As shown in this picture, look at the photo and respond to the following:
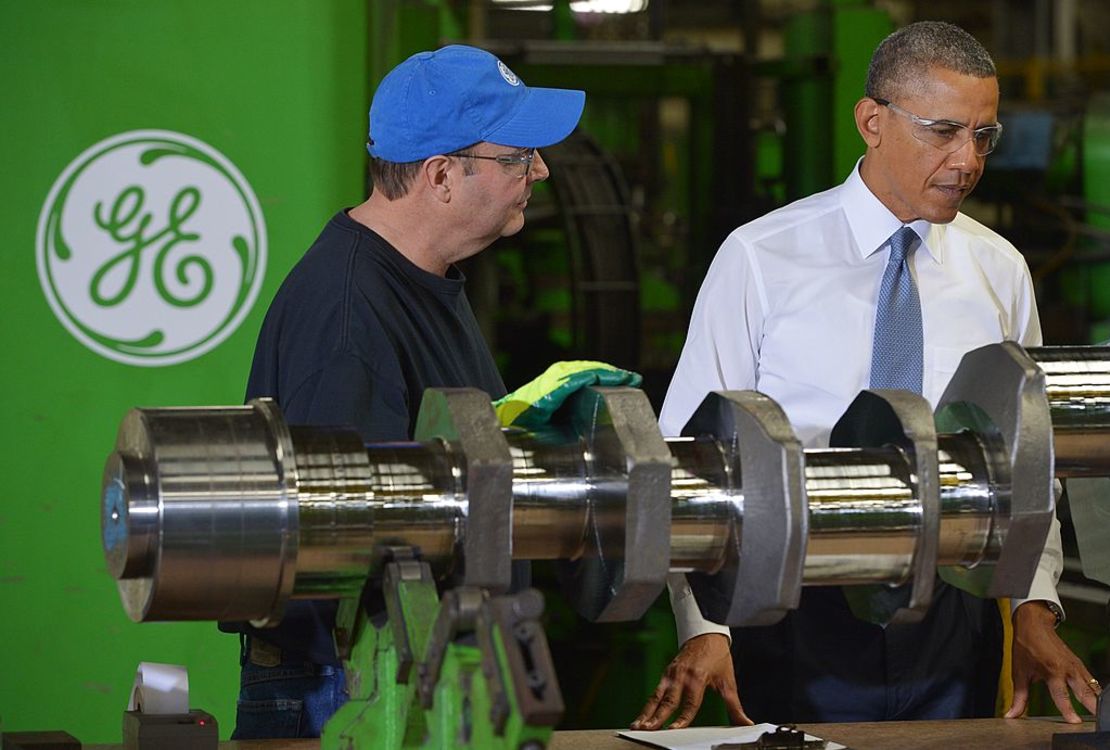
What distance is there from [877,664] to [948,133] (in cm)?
70

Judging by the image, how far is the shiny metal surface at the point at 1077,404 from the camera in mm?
1062

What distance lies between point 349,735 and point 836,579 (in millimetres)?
345

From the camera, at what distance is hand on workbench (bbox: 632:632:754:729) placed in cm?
162

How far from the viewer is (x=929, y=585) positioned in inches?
39.2

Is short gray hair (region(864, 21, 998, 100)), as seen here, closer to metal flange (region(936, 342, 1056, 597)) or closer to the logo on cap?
the logo on cap

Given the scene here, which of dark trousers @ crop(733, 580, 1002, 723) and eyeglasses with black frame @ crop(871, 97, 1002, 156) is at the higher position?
eyeglasses with black frame @ crop(871, 97, 1002, 156)

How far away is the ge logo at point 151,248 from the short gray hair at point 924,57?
3.58 feet

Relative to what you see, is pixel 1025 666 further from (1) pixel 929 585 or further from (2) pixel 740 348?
(1) pixel 929 585

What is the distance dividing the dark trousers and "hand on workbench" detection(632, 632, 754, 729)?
7.7 inches

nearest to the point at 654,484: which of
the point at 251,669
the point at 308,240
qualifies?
the point at 251,669

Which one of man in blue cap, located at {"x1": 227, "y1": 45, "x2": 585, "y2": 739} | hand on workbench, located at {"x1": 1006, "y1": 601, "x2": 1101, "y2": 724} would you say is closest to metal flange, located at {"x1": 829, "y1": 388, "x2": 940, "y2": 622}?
man in blue cap, located at {"x1": 227, "y1": 45, "x2": 585, "y2": 739}

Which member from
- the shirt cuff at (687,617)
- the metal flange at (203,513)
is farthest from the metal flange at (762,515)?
the shirt cuff at (687,617)

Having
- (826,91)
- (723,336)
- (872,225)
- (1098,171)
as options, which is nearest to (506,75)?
(723,336)

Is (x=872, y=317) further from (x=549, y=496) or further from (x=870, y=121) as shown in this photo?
(x=549, y=496)
